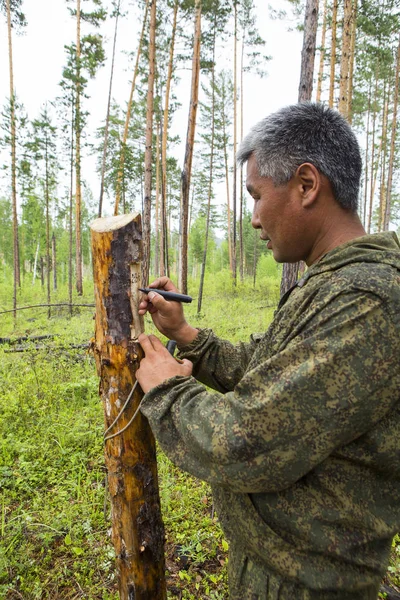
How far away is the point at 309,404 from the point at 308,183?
75 centimetres

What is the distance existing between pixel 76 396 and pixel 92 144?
14779mm

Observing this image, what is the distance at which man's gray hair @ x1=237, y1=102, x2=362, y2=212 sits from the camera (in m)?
1.17

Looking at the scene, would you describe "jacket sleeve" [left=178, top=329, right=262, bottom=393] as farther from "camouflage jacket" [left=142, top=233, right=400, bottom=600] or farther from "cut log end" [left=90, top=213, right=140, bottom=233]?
"cut log end" [left=90, top=213, right=140, bottom=233]

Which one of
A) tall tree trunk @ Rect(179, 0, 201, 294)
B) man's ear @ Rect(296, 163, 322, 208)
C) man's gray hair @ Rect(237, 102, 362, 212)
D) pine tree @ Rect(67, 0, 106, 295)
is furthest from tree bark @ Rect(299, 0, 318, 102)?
pine tree @ Rect(67, 0, 106, 295)

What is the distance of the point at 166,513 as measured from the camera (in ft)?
10.1

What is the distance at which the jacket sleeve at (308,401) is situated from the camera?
2.88 feet

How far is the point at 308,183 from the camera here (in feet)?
3.93

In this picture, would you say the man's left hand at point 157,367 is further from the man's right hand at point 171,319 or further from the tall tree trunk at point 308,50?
the tall tree trunk at point 308,50

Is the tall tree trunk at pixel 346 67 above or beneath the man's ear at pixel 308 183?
above

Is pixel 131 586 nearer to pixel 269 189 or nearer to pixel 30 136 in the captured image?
pixel 269 189

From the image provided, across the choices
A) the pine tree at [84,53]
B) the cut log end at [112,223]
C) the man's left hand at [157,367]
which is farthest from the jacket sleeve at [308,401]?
the pine tree at [84,53]

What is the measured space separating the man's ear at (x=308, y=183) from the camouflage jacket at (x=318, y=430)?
0.21 meters

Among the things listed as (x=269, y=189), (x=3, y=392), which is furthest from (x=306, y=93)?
(x=3, y=392)

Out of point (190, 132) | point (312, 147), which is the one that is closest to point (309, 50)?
point (190, 132)
